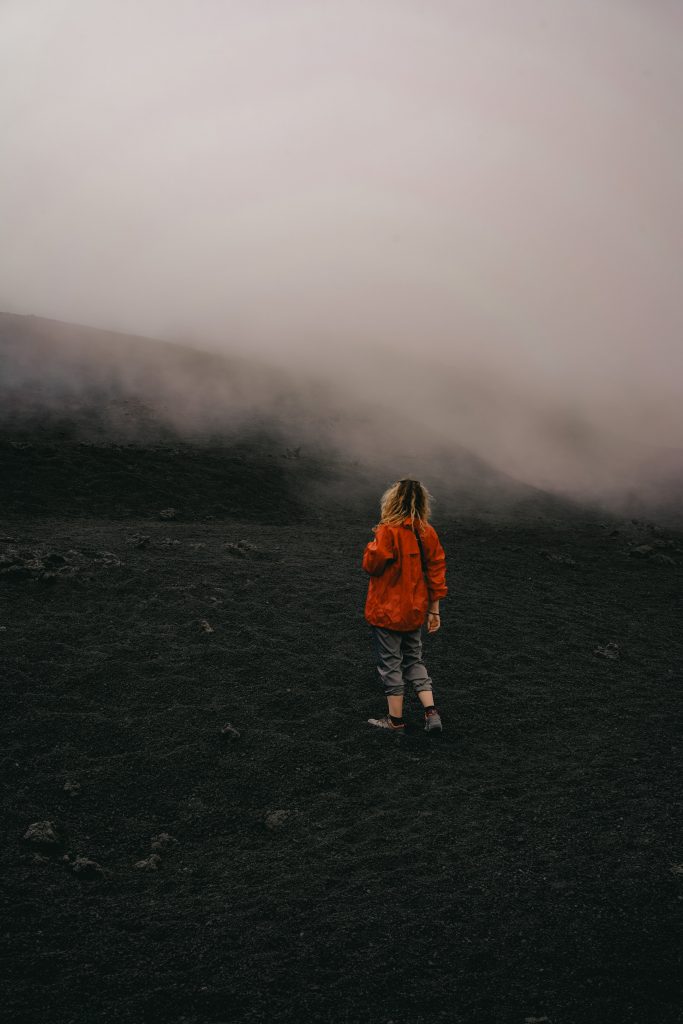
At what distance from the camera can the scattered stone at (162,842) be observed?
13.9ft

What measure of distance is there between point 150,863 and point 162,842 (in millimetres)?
227

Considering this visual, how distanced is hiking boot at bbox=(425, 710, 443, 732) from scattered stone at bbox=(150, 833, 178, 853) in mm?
2359

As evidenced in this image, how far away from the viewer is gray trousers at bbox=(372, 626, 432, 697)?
581 centimetres

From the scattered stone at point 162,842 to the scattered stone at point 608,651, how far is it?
5.99 metres

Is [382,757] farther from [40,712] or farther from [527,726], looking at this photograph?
[40,712]

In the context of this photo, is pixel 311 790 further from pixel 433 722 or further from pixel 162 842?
pixel 433 722

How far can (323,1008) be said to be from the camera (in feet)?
9.61

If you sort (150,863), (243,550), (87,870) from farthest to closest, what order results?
(243,550)
(150,863)
(87,870)

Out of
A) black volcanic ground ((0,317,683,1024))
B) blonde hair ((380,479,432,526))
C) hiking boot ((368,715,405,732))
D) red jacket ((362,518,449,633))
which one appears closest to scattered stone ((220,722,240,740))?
black volcanic ground ((0,317,683,1024))

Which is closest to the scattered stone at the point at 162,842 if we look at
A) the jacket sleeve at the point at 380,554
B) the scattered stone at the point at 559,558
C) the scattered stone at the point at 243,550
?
the jacket sleeve at the point at 380,554

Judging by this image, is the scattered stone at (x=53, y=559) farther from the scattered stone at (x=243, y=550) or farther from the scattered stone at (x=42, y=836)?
the scattered stone at (x=42, y=836)

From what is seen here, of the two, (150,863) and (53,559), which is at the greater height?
(53,559)

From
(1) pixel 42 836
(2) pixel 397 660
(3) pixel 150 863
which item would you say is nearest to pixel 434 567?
(2) pixel 397 660

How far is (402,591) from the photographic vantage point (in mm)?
5762
